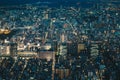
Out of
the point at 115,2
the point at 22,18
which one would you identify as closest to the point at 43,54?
the point at 22,18

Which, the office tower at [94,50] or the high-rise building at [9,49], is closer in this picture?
the office tower at [94,50]

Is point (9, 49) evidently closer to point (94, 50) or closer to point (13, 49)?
point (13, 49)

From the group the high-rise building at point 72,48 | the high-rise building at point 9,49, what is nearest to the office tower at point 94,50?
the high-rise building at point 72,48

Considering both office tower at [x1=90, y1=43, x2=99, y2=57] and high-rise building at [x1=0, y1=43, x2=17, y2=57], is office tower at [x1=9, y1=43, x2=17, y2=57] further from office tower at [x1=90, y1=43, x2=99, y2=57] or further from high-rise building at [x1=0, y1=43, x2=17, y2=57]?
office tower at [x1=90, y1=43, x2=99, y2=57]

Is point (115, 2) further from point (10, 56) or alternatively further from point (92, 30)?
point (10, 56)

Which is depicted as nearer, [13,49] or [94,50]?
[94,50]

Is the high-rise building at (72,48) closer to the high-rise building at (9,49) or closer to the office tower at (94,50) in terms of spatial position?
the office tower at (94,50)

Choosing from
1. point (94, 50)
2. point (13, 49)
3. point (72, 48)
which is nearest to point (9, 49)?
point (13, 49)

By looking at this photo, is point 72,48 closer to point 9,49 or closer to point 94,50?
point 94,50

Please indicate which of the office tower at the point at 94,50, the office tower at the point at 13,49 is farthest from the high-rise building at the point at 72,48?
the office tower at the point at 13,49

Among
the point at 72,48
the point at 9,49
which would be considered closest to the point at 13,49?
Answer: the point at 9,49

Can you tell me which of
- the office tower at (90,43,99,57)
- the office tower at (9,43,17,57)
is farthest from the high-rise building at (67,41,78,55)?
the office tower at (9,43,17,57)
